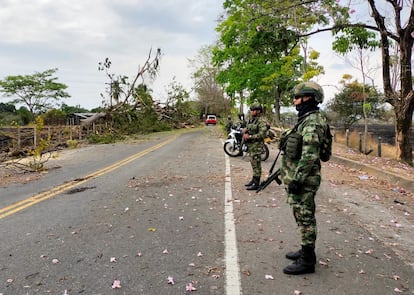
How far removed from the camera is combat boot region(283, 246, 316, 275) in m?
3.79

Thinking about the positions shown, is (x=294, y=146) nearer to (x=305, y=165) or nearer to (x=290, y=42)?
(x=305, y=165)

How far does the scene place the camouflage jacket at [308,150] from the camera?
376cm

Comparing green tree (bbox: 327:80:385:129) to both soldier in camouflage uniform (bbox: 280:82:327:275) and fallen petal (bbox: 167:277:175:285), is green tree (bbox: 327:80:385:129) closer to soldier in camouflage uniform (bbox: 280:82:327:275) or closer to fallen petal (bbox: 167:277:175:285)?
soldier in camouflage uniform (bbox: 280:82:327:275)

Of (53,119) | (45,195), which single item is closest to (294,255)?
(45,195)

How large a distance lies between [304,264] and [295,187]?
30.3 inches

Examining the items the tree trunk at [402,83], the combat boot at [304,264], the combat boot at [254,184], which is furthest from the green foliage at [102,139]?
the combat boot at [304,264]

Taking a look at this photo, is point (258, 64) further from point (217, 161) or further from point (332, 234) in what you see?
point (332, 234)

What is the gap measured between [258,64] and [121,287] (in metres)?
22.0

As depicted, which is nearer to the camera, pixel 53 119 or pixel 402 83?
pixel 402 83

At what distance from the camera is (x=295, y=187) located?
3.80m

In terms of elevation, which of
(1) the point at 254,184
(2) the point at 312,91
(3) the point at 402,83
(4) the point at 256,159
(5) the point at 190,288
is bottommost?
(5) the point at 190,288

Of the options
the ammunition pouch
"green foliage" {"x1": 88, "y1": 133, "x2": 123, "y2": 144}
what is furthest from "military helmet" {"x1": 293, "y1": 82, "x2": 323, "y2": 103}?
"green foliage" {"x1": 88, "y1": 133, "x2": 123, "y2": 144}

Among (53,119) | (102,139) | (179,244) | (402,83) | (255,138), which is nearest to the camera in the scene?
(179,244)

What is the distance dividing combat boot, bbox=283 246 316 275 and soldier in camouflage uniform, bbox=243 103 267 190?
4.38 m
